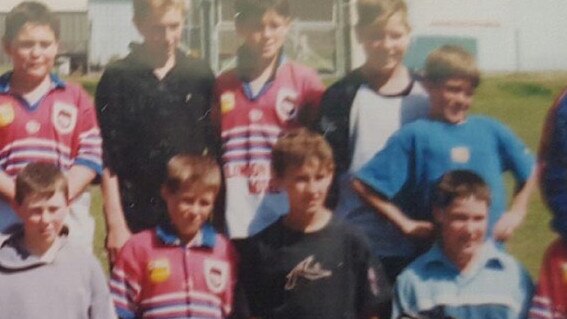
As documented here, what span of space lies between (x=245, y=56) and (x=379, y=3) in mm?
519

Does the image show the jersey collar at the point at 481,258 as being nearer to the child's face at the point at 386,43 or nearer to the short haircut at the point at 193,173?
the child's face at the point at 386,43

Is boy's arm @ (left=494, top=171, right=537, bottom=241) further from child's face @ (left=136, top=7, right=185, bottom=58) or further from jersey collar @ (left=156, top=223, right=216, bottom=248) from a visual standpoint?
child's face @ (left=136, top=7, right=185, bottom=58)

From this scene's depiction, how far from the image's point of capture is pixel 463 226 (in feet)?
12.2

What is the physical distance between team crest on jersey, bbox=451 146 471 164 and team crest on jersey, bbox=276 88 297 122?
587 millimetres

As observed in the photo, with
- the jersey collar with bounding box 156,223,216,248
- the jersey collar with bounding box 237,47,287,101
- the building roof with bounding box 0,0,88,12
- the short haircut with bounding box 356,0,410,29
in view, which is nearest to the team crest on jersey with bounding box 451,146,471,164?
the short haircut with bounding box 356,0,410,29

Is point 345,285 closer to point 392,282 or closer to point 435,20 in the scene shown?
point 392,282

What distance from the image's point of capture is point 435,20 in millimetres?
3793

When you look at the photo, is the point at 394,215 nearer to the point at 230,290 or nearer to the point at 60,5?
the point at 230,290

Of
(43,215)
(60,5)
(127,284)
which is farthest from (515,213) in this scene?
(60,5)

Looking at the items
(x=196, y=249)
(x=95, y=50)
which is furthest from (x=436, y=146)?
(x=95, y=50)

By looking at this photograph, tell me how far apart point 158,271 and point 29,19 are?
1009 mm

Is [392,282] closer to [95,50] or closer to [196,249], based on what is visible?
[196,249]

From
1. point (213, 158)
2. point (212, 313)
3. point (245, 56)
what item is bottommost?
point (212, 313)

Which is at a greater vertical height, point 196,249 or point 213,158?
point 213,158
